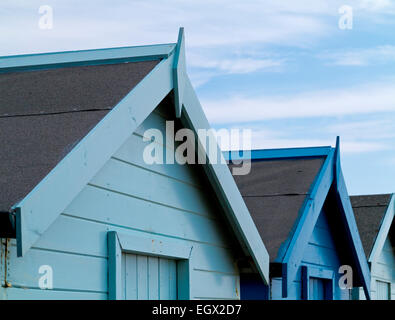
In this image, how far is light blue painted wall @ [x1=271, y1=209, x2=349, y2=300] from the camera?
8.46 metres

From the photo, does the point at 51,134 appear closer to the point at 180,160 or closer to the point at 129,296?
the point at 129,296

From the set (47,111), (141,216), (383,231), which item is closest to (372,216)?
(383,231)

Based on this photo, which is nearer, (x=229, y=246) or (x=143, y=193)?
(x=143, y=193)

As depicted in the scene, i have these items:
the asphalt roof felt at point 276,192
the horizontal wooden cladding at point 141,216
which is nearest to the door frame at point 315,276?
the asphalt roof felt at point 276,192

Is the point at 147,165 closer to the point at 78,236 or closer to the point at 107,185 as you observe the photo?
the point at 107,185

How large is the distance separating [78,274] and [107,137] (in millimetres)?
843

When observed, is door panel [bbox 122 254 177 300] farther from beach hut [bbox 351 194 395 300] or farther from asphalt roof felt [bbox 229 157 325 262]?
beach hut [bbox 351 194 395 300]

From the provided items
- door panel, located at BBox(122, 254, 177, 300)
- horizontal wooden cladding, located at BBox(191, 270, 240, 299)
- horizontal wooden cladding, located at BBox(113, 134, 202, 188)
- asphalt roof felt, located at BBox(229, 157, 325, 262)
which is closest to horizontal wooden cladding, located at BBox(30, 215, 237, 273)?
door panel, located at BBox(122, 254, 177, 300)

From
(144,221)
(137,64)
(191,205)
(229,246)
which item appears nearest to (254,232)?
(229,246)

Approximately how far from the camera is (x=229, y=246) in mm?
7430

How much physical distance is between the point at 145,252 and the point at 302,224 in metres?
2.88

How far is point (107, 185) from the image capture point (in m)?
5.18

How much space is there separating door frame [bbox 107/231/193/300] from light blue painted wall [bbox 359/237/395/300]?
6539 millimetres

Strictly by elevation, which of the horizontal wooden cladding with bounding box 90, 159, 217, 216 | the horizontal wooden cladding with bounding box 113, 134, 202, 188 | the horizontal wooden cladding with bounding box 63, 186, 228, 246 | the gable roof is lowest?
the horizontal wooden cladding with bounding box 63, 186, 228, 246
